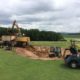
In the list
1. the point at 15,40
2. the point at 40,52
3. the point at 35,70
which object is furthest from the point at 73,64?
the point at 15,40

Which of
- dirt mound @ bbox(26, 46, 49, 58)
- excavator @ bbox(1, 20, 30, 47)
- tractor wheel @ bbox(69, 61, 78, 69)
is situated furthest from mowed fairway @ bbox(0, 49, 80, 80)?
excavator @ bbox(1, 20, 30, 47)

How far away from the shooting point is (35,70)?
21750 mm

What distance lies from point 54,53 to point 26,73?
13.7 metres

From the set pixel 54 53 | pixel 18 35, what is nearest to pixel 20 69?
pixel 54 53

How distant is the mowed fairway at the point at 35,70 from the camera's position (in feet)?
63.9

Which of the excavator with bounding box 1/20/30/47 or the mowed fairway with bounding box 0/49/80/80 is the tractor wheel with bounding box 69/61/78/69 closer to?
the mowed fairway with bounding box 0/49/80/80

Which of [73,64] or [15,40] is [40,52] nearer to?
[15,40]

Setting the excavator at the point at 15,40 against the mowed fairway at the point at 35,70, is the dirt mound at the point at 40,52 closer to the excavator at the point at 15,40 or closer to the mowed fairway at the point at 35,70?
the excavator at the point at 15,40

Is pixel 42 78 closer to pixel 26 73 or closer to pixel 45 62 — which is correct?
pixel 26 73

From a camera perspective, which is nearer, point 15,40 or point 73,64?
point 73,64

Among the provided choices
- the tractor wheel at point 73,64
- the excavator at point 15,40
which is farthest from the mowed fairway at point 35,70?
the excavator at point 15,40

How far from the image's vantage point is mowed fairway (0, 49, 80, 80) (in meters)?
19.5

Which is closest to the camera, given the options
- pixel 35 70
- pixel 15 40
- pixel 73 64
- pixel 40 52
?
pixel 35 70

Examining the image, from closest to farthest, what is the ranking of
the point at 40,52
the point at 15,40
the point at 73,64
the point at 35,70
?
the point at 35,70
the point at 73,64
the point at 40,52
the point at 15,40
